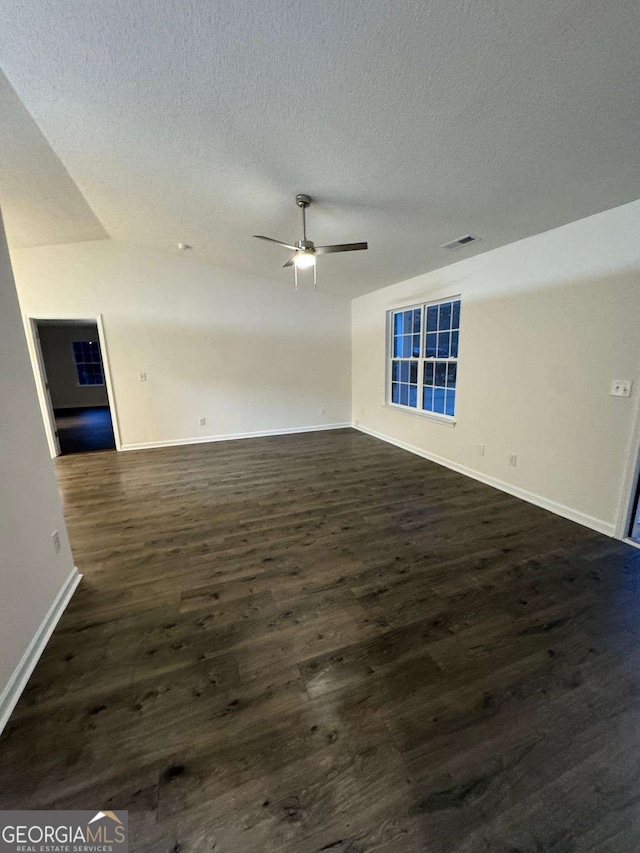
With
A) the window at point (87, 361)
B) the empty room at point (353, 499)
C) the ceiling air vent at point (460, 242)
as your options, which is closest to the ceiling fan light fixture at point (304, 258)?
the empty room at point (353, 499)

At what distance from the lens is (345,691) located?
4.79ft

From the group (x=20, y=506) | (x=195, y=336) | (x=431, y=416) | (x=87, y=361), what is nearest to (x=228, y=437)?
(x=195, y=336)

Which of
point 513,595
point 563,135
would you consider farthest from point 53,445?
point 563,135

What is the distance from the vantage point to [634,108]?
1.60m

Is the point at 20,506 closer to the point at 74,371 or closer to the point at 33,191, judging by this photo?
the point at 33,191

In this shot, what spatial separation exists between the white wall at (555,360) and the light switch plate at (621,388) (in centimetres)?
4

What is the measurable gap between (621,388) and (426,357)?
2.42 metres

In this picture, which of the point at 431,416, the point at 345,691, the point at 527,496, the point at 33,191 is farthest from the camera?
the point at 431,416

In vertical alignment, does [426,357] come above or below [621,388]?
above

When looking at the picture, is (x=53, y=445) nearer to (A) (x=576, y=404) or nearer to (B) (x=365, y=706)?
(B) (x=365, y=706)

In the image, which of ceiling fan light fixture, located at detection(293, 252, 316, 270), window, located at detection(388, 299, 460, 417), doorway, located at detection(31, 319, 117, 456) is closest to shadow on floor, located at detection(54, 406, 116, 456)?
doorway, located at detection(31, 319, 117, 456)

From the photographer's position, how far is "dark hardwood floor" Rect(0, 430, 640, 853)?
3.49 feet

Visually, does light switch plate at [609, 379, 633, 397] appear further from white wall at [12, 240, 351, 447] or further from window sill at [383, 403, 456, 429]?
white wall at [12, 240, 351, 447]

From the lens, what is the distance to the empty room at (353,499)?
1.14 m
